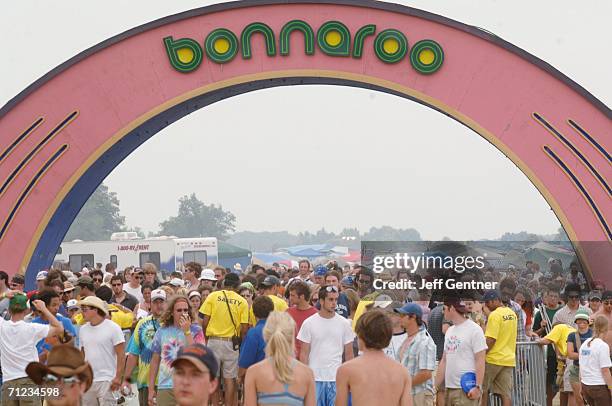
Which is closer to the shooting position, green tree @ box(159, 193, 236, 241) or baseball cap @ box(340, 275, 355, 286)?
baseball cap @ box(340, 275, 355, 286)

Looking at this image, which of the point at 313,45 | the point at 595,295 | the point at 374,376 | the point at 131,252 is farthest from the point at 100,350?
the point at 131,252

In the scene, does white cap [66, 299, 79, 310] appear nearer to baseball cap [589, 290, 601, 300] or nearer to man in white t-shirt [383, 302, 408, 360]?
man in white t-shirt [383, 302, 408, 360]

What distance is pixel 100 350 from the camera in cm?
1067

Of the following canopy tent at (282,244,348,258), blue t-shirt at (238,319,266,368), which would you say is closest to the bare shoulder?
blue t-shirt at (238,319,266,368)

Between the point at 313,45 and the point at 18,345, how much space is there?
29.8ft

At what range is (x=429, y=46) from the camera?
17.6 m

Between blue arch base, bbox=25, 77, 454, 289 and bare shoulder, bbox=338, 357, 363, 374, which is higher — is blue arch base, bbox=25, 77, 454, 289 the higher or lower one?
the higher one

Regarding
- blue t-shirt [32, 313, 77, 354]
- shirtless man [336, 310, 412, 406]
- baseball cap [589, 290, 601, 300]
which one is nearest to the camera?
shirtless man [336, 310, 412, 406]

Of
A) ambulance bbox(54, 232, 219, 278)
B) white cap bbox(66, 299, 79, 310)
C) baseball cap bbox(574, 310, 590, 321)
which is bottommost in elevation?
baseball cap bbox(574, 310, 590, 321)

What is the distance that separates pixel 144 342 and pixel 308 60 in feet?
26.2

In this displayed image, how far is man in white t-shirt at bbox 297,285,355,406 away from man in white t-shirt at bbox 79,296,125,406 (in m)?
1.86

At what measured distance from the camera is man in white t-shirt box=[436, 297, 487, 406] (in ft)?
33.6

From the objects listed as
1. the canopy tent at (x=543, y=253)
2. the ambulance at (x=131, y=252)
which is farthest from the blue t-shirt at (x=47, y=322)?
the ambulance at (x=131, y=252)

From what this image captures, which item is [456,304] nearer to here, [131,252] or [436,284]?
[436,284]
